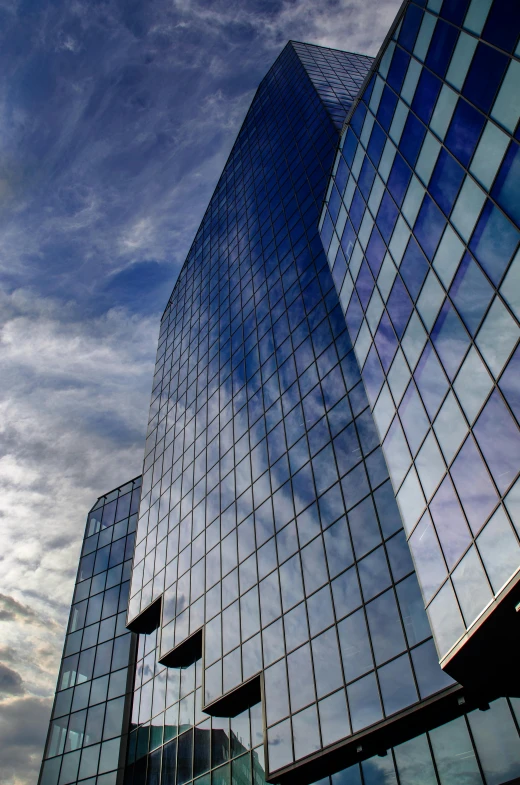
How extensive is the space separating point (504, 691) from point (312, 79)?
61.9m

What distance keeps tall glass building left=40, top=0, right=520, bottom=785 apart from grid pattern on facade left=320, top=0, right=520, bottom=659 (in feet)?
0.31

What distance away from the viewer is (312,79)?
61.4m

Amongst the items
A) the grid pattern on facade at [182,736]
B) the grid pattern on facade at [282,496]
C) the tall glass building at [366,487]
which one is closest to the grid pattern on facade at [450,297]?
the tall glass building at [366,487]

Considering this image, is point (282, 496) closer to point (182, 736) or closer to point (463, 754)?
point (182, 736)

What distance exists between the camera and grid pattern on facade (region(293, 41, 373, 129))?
176 ft

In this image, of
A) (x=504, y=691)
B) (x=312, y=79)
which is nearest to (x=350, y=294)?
(x=504, y=691)

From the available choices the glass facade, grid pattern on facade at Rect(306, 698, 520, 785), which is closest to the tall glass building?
grid pattern on facade at Rect(306, 698, 520, 785)

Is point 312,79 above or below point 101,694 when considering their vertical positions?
above

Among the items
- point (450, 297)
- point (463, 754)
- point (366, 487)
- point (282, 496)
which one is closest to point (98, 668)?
point (282, 496)

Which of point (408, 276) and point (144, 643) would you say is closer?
point (408, 276)

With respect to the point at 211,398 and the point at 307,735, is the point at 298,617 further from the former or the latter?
the point at 211,398

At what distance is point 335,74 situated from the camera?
67.4 meters

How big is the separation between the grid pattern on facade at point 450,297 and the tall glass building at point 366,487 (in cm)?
10

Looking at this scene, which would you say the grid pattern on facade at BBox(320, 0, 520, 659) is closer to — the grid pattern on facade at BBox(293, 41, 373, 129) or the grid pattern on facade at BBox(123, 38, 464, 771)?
the grid pattern on facade at BBox(123, 38, 464, 771)
